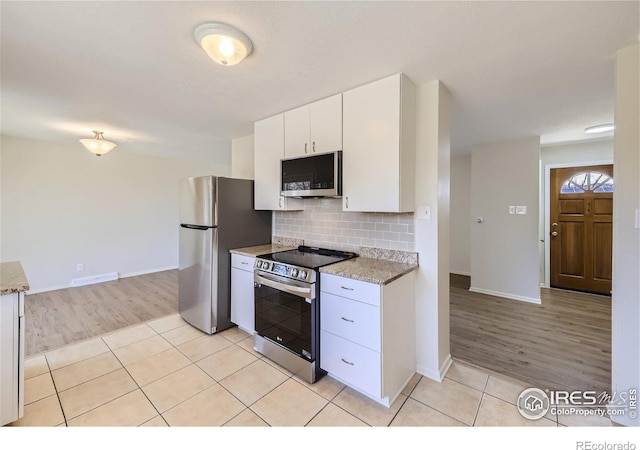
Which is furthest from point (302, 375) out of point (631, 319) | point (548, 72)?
point (548, 72)

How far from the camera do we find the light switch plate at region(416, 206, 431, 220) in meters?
2.12

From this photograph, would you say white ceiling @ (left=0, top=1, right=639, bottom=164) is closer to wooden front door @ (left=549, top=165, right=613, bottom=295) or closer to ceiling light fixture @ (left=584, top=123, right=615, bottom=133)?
ceiling light fixture @ (left=584, top=123, right=615, bottom=133)

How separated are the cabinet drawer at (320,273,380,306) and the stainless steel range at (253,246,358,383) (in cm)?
8

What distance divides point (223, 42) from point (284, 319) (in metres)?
1.98

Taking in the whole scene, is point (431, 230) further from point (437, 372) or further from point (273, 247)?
point (273, 247)

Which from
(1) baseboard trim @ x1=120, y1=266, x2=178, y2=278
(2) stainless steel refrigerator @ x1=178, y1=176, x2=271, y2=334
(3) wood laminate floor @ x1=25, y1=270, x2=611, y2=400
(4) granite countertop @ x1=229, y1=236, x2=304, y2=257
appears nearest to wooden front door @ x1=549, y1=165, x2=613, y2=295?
(3) wood laminate floor @ x1=25, y1=270, x2=611, y2=400

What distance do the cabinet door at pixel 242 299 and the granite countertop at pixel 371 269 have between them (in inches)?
39.7

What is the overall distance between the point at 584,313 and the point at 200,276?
472 centimetres

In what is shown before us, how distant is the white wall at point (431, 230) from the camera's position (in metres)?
2.09

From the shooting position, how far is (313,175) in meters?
2.44

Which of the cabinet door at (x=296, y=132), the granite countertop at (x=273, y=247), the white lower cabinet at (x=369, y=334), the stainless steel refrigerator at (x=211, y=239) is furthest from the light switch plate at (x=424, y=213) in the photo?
the stainless steel refrigerator at (x=211, y=239)

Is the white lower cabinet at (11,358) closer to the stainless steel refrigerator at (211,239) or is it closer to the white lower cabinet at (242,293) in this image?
the stainless steel refrigerator at (211,239)
